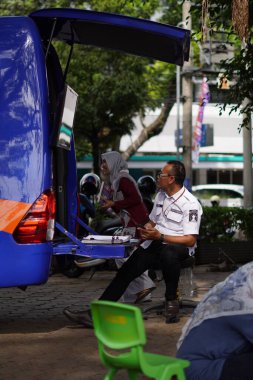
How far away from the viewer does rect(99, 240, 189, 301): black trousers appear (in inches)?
312

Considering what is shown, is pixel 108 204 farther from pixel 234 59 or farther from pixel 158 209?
pixel 234 59

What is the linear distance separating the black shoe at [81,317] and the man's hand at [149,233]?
3.03ft

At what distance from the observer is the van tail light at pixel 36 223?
6961mm

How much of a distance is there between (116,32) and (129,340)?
511 centimetres

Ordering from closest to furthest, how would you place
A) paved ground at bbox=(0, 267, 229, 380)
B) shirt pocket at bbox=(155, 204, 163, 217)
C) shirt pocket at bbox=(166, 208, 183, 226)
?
1. paved ground at bbox=(0, 267, 229, 380)
2. shirt pocket at bbox=(166, 208, 183, 226)
3. shirt pocket at bbox=(155, 204, 163, 217)

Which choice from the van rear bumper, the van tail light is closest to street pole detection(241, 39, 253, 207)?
the van tail light

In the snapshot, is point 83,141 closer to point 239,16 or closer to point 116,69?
point 116,69

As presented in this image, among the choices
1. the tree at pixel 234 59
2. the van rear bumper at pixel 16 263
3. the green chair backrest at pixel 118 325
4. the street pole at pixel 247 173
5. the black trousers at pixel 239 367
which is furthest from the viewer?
the street pole at pixel 247 173

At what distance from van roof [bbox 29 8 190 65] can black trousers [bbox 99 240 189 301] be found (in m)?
1.98

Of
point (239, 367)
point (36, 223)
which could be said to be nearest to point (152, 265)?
point (36, 223)

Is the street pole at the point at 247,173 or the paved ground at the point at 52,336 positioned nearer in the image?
the paved ground at the point at 52,336

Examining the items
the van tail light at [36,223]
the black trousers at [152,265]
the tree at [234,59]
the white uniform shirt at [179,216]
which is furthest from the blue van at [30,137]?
the tree at [234,59]

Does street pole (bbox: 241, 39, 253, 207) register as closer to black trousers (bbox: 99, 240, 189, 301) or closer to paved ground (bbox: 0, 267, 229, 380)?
paved ground (bbox: 0, 267, 229, 380)

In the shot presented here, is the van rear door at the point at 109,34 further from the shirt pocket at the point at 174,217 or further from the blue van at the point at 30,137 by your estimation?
the shirt pocket at the point at 174,217
